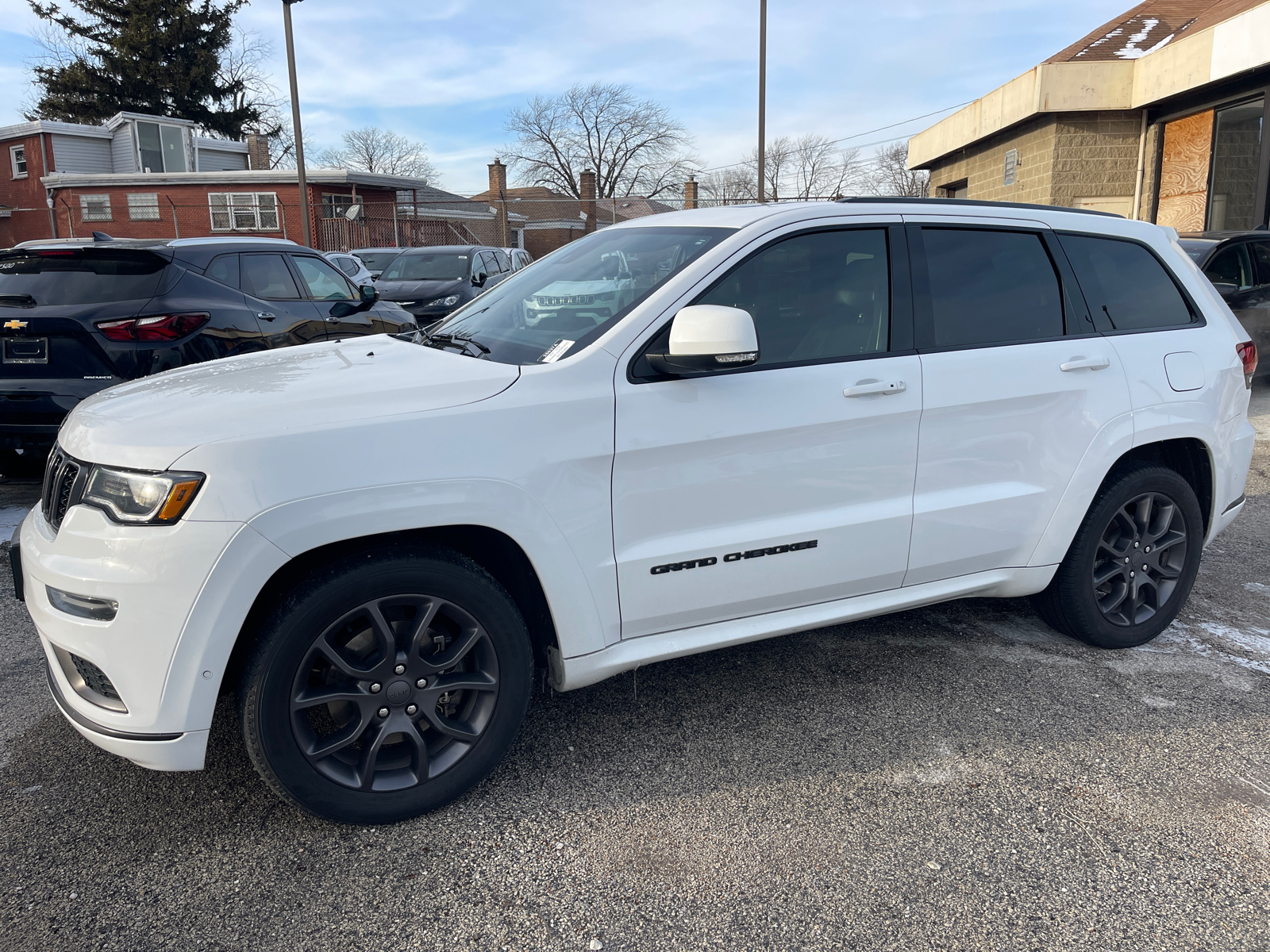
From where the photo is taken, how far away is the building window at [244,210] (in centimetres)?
3259

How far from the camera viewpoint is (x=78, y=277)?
575cm

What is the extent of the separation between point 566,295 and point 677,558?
44.3 inches

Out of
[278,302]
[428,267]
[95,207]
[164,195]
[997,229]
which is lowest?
[278,302]

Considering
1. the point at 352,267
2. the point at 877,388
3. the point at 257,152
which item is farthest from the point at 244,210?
the point at 877,388

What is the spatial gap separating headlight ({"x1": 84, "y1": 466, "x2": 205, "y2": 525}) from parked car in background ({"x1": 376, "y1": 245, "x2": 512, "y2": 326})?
1193 cm

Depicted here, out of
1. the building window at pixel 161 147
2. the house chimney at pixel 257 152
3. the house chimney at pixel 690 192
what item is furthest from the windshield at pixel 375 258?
the house chimney at pixel 690 192

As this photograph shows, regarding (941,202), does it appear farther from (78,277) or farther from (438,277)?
(438,277)

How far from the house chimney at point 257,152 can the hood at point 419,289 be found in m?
30.8

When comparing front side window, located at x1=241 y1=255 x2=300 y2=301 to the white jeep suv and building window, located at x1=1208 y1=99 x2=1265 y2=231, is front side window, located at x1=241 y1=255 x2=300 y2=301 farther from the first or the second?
building window, located at x1=1208 y1=99 x2=1265 y2=231

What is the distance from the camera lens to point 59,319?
5.50m

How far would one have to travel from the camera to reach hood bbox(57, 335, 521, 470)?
2.42 meters

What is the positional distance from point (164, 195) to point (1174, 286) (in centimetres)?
3612

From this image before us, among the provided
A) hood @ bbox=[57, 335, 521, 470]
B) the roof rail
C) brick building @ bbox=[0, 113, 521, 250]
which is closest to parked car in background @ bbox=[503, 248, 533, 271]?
brick building @ bbox=[0, 113, 521, 250]

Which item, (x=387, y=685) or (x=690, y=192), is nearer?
(x=387, y=685)
